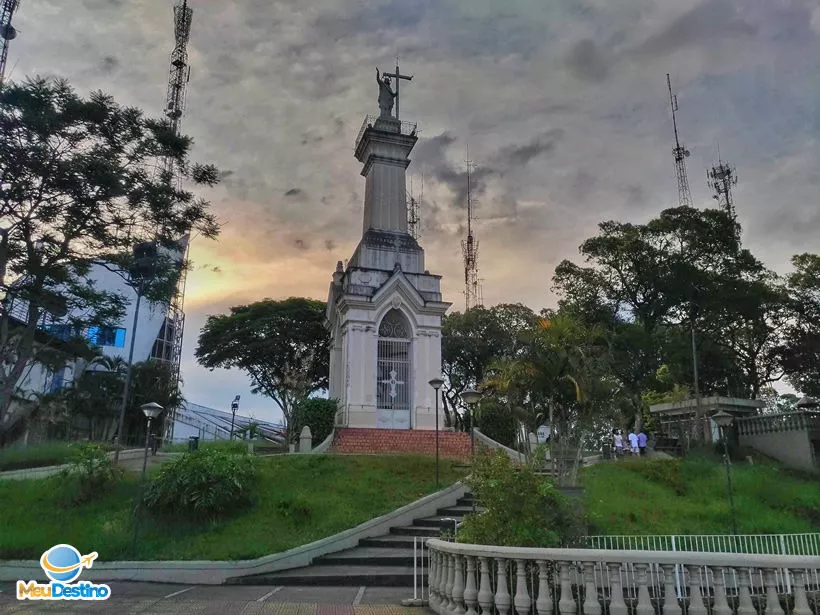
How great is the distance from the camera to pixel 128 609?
8.81 meters

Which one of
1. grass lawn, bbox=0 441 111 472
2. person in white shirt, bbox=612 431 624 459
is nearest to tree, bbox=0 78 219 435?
grass lawn, bbox=0 441 111 472

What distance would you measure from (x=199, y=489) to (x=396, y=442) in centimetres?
1061

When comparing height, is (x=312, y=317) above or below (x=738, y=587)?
above

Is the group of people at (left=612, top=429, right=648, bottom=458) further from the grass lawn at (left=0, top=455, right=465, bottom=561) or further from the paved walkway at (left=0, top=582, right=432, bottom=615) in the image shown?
the paved walkway at (left=0, top=582, right=432, bottom=615)

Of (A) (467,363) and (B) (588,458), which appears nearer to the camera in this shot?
(B) (588,458)

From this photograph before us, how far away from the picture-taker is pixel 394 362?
2688cm

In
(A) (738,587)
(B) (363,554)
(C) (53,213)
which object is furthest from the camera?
(C) (53,213)

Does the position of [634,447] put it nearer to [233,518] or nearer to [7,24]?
[233,518]

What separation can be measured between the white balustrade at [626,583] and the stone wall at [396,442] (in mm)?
15587

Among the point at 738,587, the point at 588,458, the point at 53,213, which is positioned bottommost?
the point at 738,587

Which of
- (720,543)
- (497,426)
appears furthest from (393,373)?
(720,543)

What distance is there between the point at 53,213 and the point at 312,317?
2374 centimetres

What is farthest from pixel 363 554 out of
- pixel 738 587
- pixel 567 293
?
pixel 567 293

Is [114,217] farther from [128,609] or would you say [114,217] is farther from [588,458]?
[588,458]
